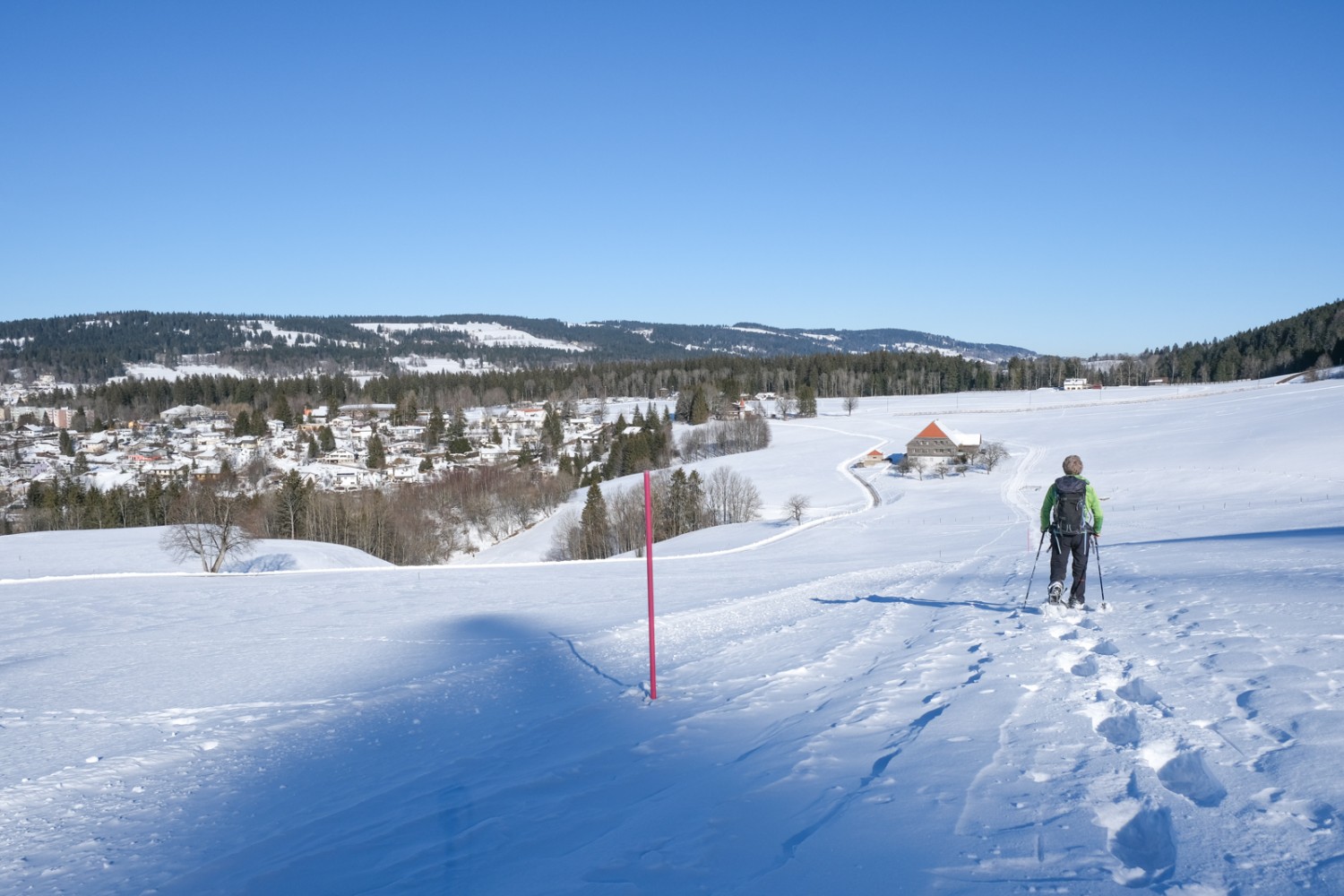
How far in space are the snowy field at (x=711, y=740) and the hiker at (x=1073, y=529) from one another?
0.45 meters

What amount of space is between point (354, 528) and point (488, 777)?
212ft

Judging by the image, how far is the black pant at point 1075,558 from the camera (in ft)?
31.1

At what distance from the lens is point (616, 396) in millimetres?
172250

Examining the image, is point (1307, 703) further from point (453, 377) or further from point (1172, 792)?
point (453, 377)

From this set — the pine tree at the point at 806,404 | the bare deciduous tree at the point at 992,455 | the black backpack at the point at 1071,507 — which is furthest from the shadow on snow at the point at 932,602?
the pine tree at the point at 806,404

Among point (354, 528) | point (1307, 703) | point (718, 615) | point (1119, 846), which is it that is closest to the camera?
point (1119, 846)

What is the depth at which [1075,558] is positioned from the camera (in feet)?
31.5

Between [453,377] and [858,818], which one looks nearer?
[858,818]

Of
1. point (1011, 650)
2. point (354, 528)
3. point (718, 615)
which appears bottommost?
point (354, 528)

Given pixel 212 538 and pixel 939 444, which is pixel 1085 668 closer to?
pixel 212 538

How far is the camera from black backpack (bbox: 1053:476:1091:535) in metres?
9.45

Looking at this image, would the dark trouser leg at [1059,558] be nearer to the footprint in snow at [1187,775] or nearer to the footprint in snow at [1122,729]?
the footprint in snow at [1122,729]

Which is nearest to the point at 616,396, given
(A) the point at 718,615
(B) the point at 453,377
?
(B) the point at 453,377

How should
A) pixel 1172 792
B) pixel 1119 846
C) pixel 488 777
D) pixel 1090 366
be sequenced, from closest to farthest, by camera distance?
pixel 1119 846
pixel 1172 792
pixel 488 777
pixel 1090 366
